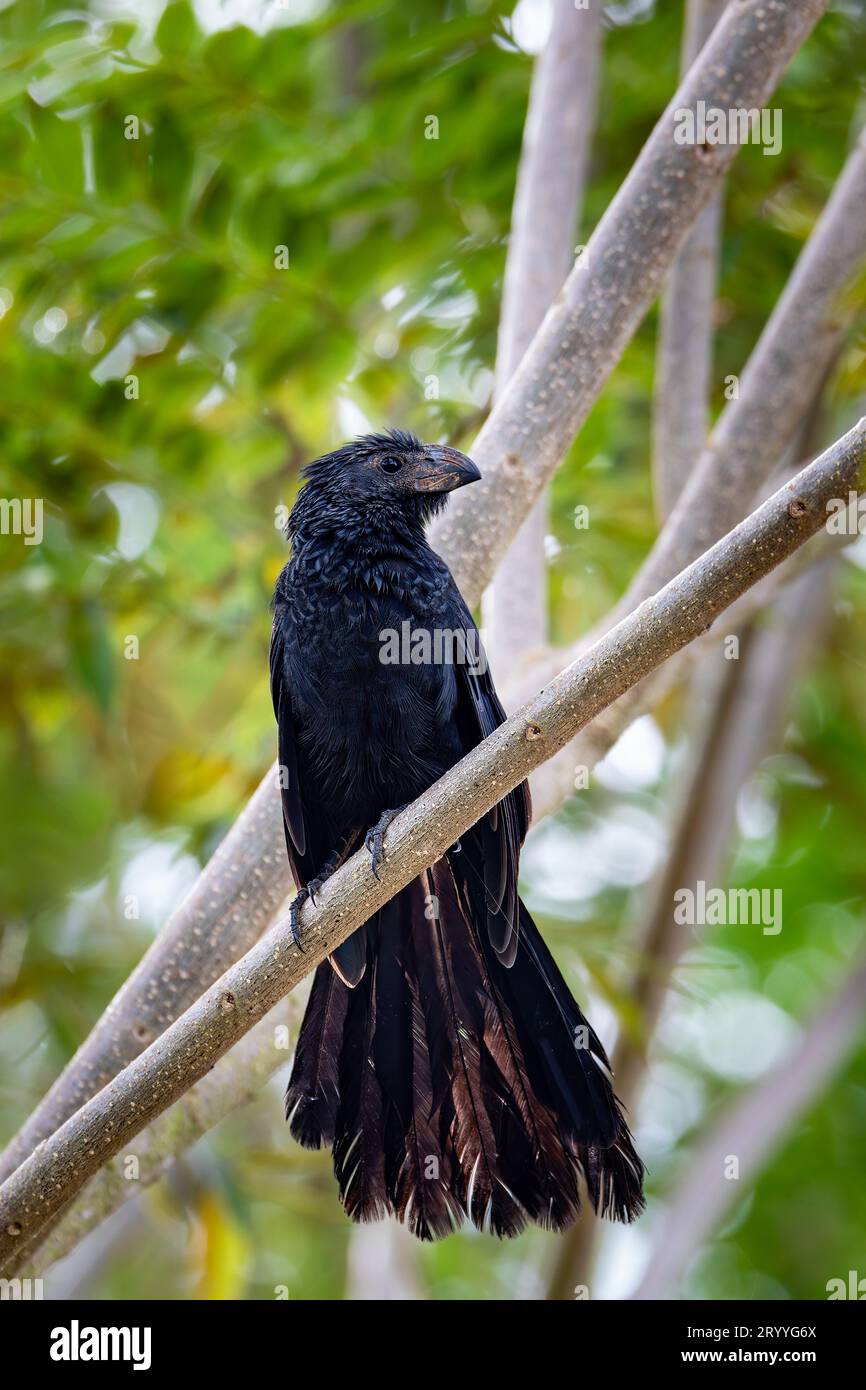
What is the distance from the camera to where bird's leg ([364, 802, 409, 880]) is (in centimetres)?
278


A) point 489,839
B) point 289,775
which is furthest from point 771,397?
point 289,775

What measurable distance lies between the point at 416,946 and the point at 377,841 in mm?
521

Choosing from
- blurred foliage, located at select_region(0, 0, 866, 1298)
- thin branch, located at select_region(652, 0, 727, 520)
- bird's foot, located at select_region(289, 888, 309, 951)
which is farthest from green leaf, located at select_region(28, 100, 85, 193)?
bird's foot, located at select_region(289, 888, 309, 951)

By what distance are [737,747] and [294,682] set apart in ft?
9.52

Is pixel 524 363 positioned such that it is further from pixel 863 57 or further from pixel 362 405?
pixel 863 57

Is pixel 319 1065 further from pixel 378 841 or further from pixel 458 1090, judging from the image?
pixel 378 841

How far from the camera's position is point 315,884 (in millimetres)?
3549

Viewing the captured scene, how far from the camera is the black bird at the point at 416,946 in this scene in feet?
10.6

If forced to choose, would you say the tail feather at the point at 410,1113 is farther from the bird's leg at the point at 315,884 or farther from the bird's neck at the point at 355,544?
the bird's neck at the point at 355,544

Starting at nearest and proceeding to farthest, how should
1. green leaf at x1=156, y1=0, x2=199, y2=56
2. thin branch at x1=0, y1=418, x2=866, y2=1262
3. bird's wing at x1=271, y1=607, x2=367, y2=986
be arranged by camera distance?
thin branch at x1=0, y1=418, x2=866, y2=1262
bird's wing at x1=271, y1=607, x2=367, y2=986
green leaf at x1=156, y1=0, x2=199, y2=56

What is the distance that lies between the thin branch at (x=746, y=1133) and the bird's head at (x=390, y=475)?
3.27 meters

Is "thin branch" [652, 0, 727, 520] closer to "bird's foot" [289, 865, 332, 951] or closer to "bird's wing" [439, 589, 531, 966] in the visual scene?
"bird's wing" [439, 589, 531, 966]

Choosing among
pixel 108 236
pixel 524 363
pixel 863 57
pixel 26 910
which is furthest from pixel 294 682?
pixel 863 57

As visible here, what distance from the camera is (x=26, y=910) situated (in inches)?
239
